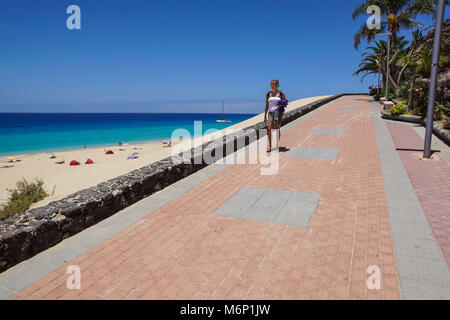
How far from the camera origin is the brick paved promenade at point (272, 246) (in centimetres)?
268

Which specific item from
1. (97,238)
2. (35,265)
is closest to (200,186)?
(97,238)

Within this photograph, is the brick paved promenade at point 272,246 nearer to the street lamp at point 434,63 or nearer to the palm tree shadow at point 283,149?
the street lamp at point 434,63

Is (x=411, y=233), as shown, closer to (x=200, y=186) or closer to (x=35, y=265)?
(x=200, y=186)

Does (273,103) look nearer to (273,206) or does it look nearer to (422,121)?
(273,206)

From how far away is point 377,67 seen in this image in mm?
32625

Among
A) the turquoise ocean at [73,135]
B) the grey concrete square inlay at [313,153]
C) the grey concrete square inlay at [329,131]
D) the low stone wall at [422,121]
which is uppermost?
the low stone wall at [422,121]

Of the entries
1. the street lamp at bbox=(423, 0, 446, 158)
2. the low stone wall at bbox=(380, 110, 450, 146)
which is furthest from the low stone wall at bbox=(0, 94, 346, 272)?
the low stone wall at bbox=(380, 110, 450, 146)

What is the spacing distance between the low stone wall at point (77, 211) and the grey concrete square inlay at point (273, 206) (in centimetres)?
152

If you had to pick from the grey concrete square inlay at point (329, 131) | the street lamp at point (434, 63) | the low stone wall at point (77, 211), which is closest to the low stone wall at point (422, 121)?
the street lamp at point (434, 63)

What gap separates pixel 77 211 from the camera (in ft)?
12.6

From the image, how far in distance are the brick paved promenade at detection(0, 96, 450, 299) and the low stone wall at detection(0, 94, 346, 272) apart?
0.20 metres

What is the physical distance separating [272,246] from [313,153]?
538cm

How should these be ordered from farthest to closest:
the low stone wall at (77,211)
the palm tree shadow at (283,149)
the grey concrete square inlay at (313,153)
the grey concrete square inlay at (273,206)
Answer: the palm tree shadow at (283,149) < the grey concrete square inlay at (313,153) < the grey concrete square inlay at (273,206) < the low stone wall at (77,211)

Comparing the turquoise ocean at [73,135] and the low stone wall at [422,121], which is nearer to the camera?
the low stone wall at [422,121]
